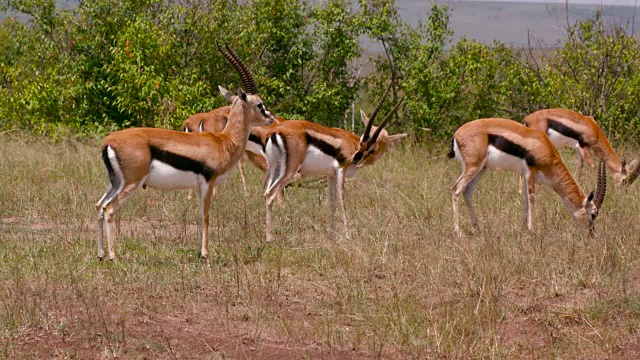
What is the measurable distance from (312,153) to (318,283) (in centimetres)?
209

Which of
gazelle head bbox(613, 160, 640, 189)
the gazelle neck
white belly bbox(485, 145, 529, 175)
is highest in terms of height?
the gazelle neck

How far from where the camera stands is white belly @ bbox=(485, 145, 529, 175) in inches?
334

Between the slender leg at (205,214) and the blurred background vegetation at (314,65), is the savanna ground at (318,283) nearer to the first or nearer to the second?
the slender leg at (205,214)

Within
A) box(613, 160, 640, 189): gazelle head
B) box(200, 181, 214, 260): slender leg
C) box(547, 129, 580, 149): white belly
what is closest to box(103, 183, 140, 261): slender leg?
box(200, 181, 214, 260): slender leg

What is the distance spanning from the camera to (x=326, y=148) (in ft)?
27.8

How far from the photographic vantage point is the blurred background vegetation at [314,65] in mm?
13523

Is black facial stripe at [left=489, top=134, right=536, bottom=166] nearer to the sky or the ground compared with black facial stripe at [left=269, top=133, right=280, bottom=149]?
nearer to the ground

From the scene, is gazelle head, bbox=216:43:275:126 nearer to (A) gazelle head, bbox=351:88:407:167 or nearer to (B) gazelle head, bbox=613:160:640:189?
(A) gazelle head, bbox=351:88:407:167

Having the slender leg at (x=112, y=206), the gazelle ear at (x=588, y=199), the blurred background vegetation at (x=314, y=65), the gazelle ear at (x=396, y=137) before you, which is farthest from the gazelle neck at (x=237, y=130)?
the blurred background vegetation at (x=314, y=65)

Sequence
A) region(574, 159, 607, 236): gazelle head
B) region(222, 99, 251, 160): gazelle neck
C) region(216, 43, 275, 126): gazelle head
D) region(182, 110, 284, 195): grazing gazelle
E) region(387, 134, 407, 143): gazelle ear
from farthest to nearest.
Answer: region(182, 110, 284, 195): grazing gazelle, region(387, 134, 407, 143): gazelle ear, region(574, 159, 607, 236): gazelle head, region(216, 43, 275, 126): gazelle head, region(222, 99, 251, 160): gazelle neck

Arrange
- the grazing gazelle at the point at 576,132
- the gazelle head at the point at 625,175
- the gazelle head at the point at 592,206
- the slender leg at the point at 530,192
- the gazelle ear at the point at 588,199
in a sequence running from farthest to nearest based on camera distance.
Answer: the grazing gazelle at the point at 576,132 < the gazelle head at the point at 625,175 < the slender leg at the point at 530,192 < the gazelle head at the point at 592,206 < the gazelle ear at the point at 588,199

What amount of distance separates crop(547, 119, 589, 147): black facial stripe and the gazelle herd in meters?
2.81

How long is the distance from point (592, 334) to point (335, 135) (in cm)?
365

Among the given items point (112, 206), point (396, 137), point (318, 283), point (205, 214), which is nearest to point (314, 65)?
point (396, 137)
